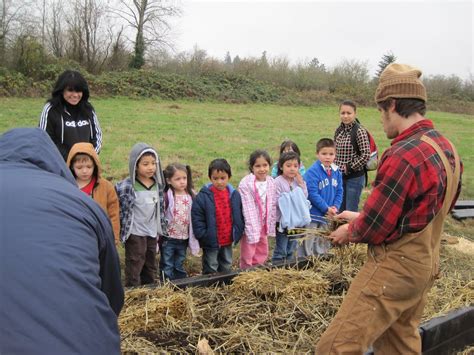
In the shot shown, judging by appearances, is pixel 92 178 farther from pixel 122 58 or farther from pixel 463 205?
pixel 122 58

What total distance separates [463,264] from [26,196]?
5.99 m

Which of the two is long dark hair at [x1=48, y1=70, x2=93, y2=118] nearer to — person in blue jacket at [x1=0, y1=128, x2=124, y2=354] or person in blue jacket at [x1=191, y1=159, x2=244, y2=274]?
person in blue jacket at [x1=191, y1=159, x2=244, y2=274]

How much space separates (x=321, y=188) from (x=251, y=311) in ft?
7.21

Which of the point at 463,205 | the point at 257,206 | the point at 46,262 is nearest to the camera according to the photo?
the point at 46,262

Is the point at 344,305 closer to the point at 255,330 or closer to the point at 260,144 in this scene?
the point at 255,330

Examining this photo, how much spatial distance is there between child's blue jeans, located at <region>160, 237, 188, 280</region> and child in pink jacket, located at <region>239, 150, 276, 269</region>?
0.73 metres

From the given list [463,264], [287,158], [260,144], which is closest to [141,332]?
[287,158]

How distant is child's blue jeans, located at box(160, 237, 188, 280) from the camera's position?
16.1ft

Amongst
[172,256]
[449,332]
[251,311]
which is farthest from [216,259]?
[449,332]

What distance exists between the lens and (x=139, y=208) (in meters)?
4.61

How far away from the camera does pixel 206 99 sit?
2770 cm

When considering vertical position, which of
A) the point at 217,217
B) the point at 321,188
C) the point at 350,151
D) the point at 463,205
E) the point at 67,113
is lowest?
the point at 463,205

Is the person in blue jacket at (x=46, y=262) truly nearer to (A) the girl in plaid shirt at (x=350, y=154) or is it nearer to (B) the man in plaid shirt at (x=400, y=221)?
(B) the man in plaid shirt at (x=400, y=221)

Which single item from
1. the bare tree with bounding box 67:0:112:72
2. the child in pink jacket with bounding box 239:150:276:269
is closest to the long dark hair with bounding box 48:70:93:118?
the child in pink jacket with bounding box 239:150:276:269
